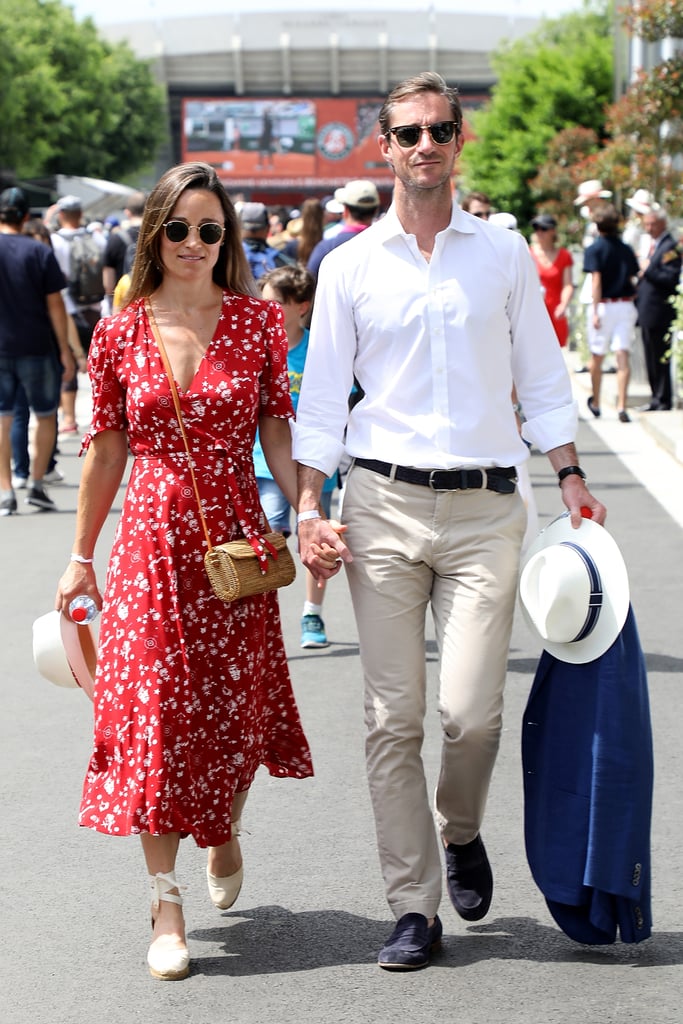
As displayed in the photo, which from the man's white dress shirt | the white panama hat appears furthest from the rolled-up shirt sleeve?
the white panama hat

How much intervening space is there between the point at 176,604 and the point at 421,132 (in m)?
1.25

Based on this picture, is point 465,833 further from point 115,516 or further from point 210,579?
point 115,516

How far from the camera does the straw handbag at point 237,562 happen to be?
4094mm

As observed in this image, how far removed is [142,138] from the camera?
87250 millimetres

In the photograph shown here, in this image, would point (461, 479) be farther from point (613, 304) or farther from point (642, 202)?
point (642, 202)

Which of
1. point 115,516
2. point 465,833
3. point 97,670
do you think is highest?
point 97,670

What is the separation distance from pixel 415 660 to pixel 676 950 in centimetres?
92

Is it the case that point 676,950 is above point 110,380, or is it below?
below

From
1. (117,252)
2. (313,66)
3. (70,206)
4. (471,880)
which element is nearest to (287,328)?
(471,880)

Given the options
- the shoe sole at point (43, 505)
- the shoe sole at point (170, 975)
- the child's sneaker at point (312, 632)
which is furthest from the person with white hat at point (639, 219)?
the shoe sole at point (170, 975)

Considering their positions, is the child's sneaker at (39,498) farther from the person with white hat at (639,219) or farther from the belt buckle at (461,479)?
the belt buckle at (461,479)

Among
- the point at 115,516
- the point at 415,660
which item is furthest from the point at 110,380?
the point at 115,516

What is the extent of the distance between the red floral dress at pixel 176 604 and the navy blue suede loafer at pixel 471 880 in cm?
Result: 57

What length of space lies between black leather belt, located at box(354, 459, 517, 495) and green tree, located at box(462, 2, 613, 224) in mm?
40686
